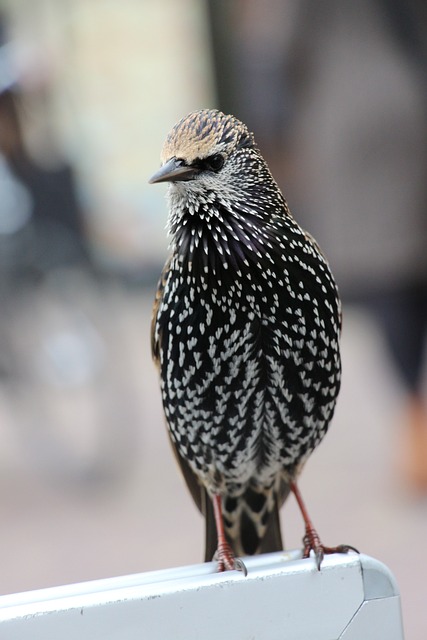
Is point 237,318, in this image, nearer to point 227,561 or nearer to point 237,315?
point 237,315

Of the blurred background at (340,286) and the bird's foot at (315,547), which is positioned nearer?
the bird's foot at (315,547)

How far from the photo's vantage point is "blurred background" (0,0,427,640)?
406cm

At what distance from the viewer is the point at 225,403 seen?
1899mm

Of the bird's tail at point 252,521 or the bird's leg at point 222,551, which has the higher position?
the bird's leg at point 222,551

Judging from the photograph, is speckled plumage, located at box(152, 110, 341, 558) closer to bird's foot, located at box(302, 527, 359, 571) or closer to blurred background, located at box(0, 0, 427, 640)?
bird's foot, located at box(302, 527, 359, 571)

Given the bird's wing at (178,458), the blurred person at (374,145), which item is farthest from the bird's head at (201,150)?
the blurred person at (374,145)

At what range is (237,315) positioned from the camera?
5.86ft

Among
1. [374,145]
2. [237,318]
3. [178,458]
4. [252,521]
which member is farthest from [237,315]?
[374,145]

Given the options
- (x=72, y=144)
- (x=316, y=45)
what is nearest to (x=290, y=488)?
(x=316, y=45)

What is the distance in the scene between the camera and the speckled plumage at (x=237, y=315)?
1714 mm

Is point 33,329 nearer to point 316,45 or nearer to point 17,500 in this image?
point 17,500

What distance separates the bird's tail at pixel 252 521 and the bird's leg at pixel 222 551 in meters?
0.10

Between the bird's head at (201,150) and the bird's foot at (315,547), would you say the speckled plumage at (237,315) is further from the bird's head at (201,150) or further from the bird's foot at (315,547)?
the bird's foot at (315,547)

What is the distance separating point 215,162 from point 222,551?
0.75 m
